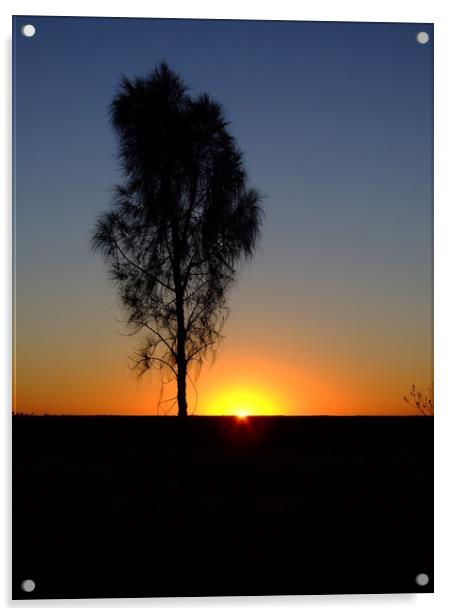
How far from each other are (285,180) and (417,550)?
87.0 inches

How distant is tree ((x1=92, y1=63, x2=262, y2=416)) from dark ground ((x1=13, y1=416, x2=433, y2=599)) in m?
0.39

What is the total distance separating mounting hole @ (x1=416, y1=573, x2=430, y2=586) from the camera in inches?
184

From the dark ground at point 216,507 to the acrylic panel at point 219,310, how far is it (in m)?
0.01

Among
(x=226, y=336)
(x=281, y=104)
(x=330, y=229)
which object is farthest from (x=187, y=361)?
(x=281, y=104)

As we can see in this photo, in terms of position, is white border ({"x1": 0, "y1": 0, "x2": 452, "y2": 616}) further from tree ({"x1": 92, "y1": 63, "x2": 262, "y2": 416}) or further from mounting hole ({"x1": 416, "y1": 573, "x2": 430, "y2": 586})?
tree ({"x1": 92, "y1": 63, "x2": 262, "y2": 416})

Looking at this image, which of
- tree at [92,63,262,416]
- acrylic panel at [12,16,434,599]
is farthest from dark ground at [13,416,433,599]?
tree at [92,63,262,416]

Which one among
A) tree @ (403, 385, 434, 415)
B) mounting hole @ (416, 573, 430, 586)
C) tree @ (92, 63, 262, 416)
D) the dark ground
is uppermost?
tree @ (92, 63, 262, 416)

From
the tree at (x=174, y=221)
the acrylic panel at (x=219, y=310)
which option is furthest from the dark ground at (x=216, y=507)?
the tree at (x=174, y=221)

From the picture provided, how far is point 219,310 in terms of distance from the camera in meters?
4.71

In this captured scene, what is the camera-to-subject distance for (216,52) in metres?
4.78

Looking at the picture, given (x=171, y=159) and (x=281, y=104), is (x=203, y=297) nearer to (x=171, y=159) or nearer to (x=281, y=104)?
(x=171, y=159)

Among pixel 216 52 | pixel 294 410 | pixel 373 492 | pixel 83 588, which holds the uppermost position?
pixel 216 52
